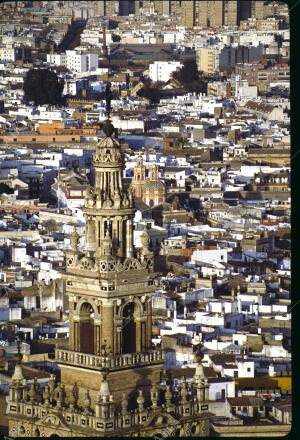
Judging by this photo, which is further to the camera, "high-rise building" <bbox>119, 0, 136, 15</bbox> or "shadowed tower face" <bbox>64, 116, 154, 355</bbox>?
"high-rise building" <bbox>119, 0, 136, 15</bbox>

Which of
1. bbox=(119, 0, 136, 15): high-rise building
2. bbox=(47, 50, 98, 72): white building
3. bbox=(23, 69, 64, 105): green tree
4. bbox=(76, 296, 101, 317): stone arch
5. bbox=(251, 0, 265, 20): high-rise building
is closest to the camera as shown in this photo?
bbox=(76, 296, 101, 317): stone arch

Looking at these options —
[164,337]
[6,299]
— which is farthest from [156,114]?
[164,337]

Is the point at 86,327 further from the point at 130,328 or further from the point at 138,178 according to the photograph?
the point at 138,178

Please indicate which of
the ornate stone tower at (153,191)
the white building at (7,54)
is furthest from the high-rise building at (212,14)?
the ornate stone tower at (153,191)

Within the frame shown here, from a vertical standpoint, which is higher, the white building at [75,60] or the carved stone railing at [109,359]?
the carved stone railing at [109,359]

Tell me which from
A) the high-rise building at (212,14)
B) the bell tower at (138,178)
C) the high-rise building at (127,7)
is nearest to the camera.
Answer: the bell tower at (138,178)

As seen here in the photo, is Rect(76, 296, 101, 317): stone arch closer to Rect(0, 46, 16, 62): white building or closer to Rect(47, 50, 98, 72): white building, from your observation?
Rect(0, 46, 16, 62): white building

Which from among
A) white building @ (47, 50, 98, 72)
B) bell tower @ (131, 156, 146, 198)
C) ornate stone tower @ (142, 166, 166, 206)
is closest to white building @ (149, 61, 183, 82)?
white building @ (47, 50, 98, 72)

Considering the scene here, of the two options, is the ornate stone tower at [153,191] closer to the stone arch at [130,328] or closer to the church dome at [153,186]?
the church dome at [153,186]

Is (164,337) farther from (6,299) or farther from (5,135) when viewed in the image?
(5,135)

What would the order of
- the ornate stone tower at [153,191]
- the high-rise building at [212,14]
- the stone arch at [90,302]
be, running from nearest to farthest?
1. the stone arch at [90,302]
2. the ornate stone tower at [153,191]
3. the high-rise building at [212,14]
